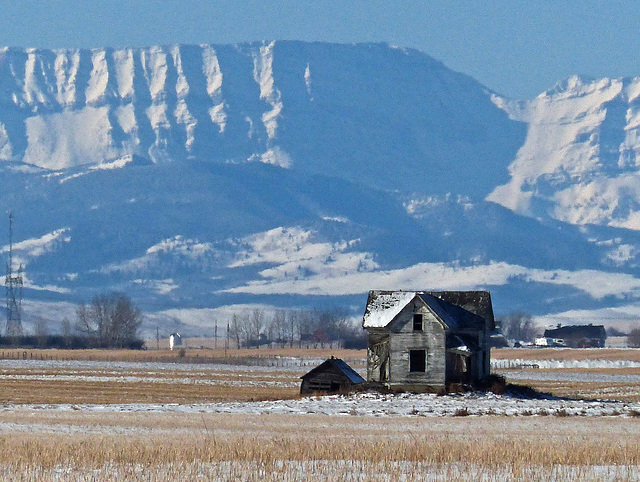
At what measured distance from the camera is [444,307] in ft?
268

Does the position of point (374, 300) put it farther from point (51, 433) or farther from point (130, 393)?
point (51, 433)

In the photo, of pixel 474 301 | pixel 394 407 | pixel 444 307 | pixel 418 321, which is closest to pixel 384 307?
pixel 418 321

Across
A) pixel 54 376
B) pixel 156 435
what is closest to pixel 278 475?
pixel 156 435

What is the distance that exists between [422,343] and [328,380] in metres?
5.48

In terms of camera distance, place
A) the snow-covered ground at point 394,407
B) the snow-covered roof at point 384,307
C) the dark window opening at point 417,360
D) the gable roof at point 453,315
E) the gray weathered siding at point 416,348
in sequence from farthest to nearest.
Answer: the snow-covered roof at point 384,307 < the gable roof at point 453,315 < the dark window opening at point 417,360 < the gray weathered siding at point 416,348 < the snow-covered ground at point 394,407

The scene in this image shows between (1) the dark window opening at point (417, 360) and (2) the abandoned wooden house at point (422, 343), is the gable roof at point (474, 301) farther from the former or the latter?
(1) the dark window opening at point (417, 360)

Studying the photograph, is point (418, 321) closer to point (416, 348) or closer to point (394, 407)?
point (416, 348)

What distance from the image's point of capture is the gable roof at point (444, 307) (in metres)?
80.4

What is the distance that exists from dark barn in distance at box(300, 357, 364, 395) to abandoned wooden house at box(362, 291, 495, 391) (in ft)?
4.17

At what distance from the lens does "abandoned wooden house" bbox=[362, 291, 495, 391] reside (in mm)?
78875

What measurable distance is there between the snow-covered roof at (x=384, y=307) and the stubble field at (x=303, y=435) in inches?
246

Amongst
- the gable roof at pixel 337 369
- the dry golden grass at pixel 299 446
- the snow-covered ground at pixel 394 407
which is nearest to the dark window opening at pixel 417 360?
the gable roof at pixel 337 369

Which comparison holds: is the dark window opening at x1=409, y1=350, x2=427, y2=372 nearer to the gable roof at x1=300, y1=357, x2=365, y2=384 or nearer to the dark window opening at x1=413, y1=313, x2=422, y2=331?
the dark window opening at x1=413, y1=313, x2=422, y2=331

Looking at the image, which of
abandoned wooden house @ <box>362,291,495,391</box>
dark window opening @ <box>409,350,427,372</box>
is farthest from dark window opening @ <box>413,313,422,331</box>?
dark window opening @ <box>409,350,427,372</box>
